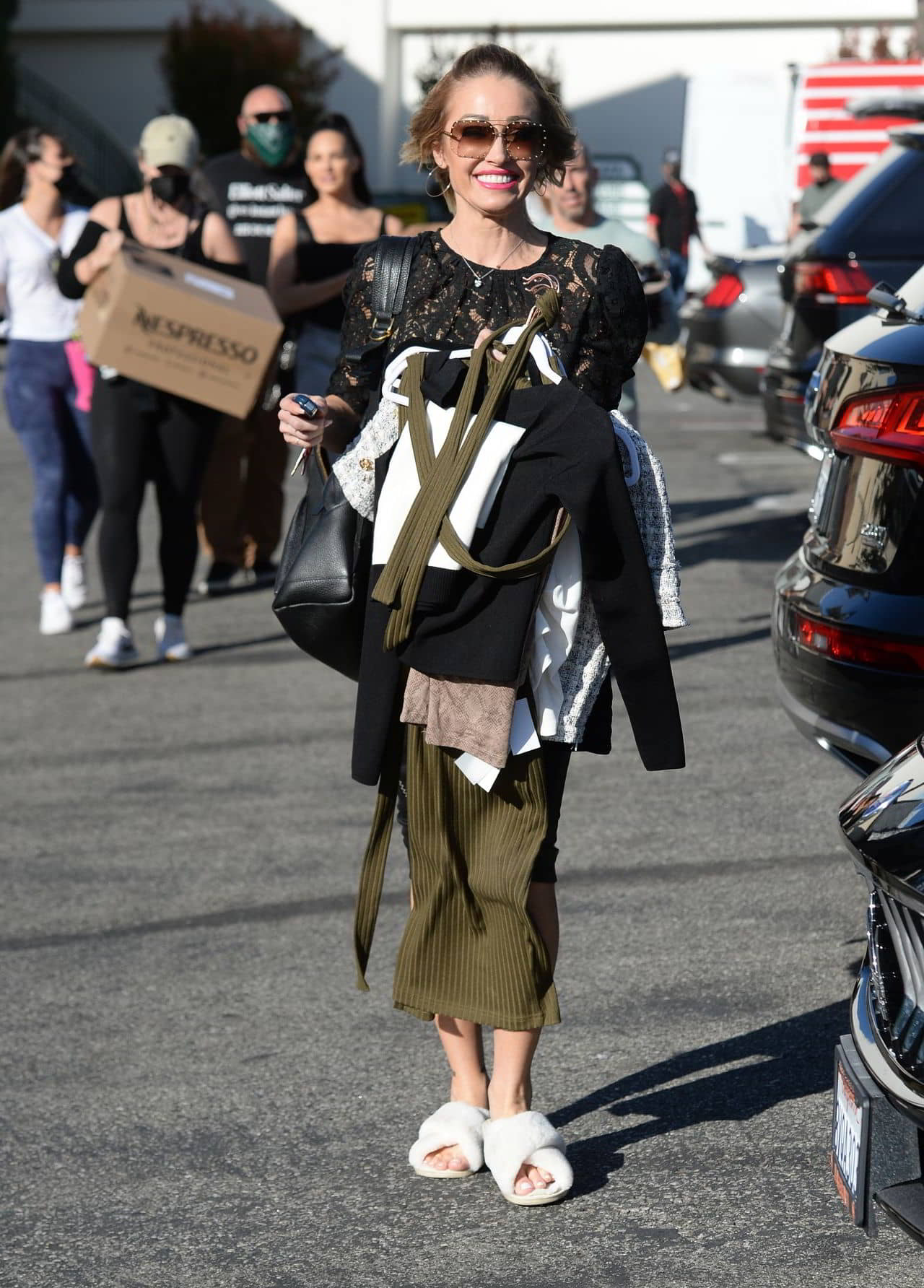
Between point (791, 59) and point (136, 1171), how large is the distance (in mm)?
37386

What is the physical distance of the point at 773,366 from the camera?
9602 millimetres

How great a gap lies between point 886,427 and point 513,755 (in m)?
1.20

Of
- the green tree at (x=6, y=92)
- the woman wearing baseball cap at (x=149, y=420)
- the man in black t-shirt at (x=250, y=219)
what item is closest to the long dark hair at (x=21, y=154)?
the woman wearing baseball cap at (x=149, y=420)

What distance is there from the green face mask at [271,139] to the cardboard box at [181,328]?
1.48 meters

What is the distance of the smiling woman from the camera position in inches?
130

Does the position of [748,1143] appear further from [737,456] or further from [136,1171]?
[737,456]

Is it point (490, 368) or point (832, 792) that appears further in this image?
point (832, 792)

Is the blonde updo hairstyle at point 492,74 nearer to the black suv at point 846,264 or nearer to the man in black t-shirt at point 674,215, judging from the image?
the black suv at point 846,264

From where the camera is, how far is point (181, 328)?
23.9 ft

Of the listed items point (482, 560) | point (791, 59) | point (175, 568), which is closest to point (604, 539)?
point (482, 560)

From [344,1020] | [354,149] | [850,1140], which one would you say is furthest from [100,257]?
[850,1140]

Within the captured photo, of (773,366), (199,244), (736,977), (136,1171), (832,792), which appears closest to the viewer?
(136,1171)

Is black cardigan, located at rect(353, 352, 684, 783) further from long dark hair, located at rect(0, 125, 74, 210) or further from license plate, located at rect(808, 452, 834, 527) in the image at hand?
long dark hair, located at rect(0, 125, 74, 210)

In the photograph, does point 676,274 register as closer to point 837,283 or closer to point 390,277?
point 837,283
